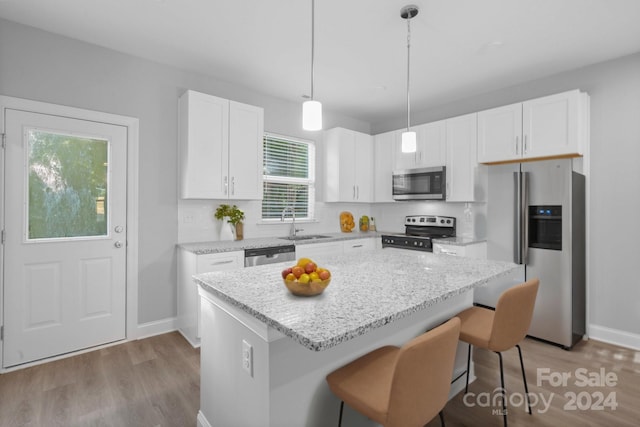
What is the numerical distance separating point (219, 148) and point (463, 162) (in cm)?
291

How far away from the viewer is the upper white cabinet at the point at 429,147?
416cm

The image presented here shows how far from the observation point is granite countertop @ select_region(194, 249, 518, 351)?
44.1 inches

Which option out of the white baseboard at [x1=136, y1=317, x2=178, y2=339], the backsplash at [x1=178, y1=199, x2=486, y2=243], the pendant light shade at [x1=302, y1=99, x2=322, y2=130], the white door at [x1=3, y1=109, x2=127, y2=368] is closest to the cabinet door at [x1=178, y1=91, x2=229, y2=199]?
the backsplash at [x1=178, y1=199, x2=486, y2=243]

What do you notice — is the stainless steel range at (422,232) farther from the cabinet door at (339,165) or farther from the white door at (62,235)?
the white door at (62,235)

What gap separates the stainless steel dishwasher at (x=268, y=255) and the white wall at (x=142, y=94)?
32.1 inches

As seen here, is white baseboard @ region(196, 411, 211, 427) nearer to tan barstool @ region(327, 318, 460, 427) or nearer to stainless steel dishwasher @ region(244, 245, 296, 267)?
tan barstool @ region(327, 318, 460, 427)

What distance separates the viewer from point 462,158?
3957 mm

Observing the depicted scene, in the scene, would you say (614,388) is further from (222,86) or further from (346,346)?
(222,86)

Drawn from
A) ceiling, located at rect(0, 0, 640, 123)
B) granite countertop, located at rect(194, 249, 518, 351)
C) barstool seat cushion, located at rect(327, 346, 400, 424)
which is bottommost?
barstool seat cushion, located at rect(327, 346, 400, 424)

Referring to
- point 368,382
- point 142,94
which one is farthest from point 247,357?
point 142,94

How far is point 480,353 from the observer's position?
2840 mm

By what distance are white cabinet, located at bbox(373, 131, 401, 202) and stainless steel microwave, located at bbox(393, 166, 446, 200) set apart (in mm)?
168

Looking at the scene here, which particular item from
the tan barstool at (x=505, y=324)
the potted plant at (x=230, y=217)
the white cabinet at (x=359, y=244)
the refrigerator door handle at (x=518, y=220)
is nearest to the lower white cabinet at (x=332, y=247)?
the white cabinet at (x=359, y=244)

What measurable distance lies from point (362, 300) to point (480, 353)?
2092 mm
